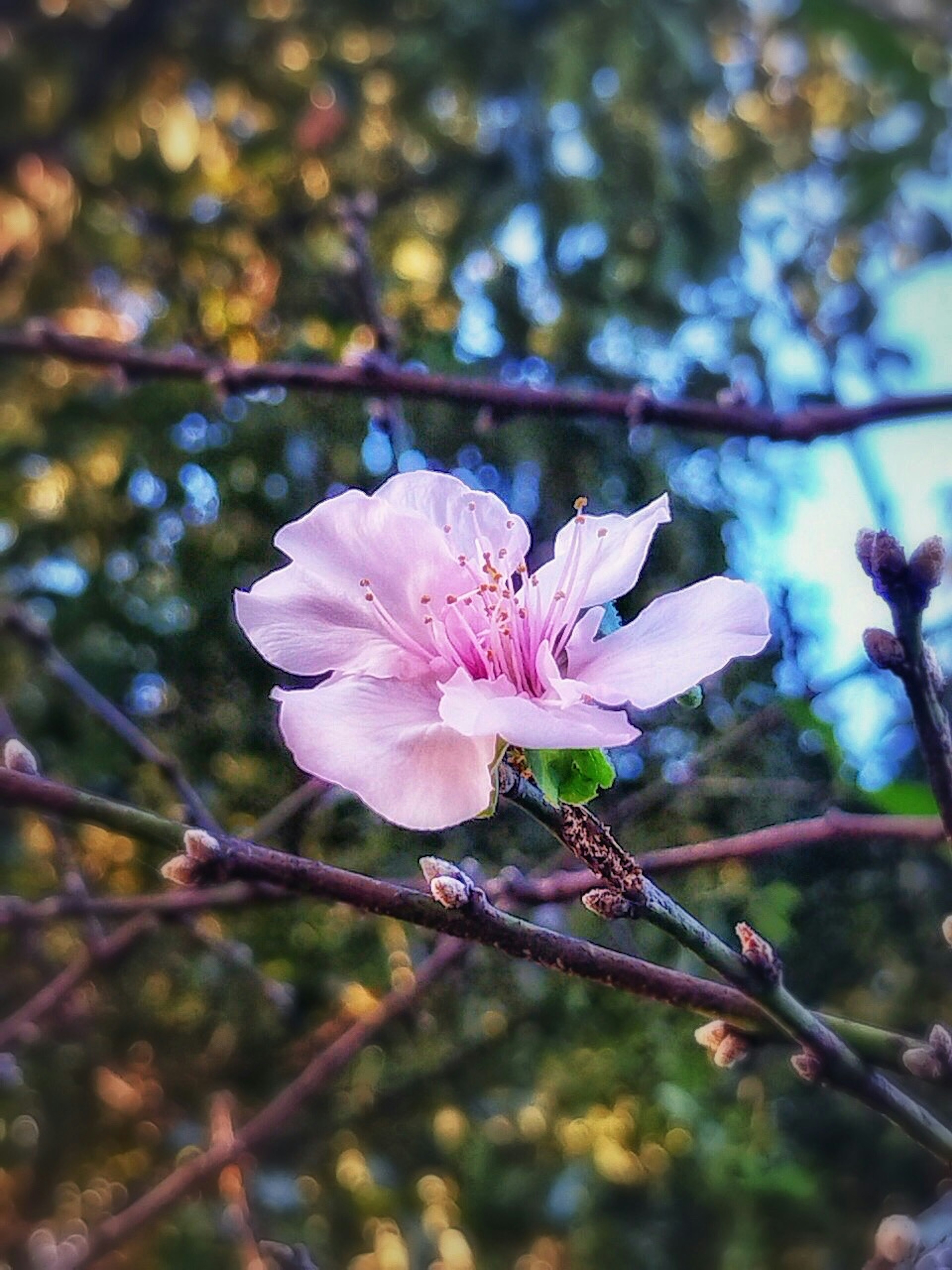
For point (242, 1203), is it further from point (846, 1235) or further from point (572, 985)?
point (846, 1235)

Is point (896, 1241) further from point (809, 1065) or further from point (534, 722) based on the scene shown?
point (534, 722)

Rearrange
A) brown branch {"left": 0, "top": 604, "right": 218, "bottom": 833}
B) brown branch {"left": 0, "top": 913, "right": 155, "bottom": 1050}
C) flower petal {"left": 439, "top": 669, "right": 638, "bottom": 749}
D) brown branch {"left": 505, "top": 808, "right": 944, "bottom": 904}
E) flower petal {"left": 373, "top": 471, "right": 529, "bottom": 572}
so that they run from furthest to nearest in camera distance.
→ brown branch {"left": 0, "top": 913, "right": 155, "bottom": 1050} < brown branch {"left": 0, "top": 604, "right": 218, "bottom": 833} < brown branch {"left": 505, "top": 808, "right": 944, "bottom": 904} < flower petal {"left": 373, "top": 471, "right": 529, "bottom": 572} < flower petal {"left": 439, "top": 669, "right": 638, "bottom": 749}

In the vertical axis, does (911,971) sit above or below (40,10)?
below

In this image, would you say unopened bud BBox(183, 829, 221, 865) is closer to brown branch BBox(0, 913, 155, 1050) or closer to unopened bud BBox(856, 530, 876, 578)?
unopened bud BBox(856, 530, 876, 578)

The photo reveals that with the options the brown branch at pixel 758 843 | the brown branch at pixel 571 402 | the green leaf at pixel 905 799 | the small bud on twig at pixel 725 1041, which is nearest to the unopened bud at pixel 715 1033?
the small bud on twig at pixel 725 1041

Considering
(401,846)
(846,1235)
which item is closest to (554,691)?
(401,846)

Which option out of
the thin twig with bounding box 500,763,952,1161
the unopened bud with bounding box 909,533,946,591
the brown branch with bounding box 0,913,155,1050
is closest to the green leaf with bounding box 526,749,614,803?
the thin twig with bounding box 500,763,952,1161
